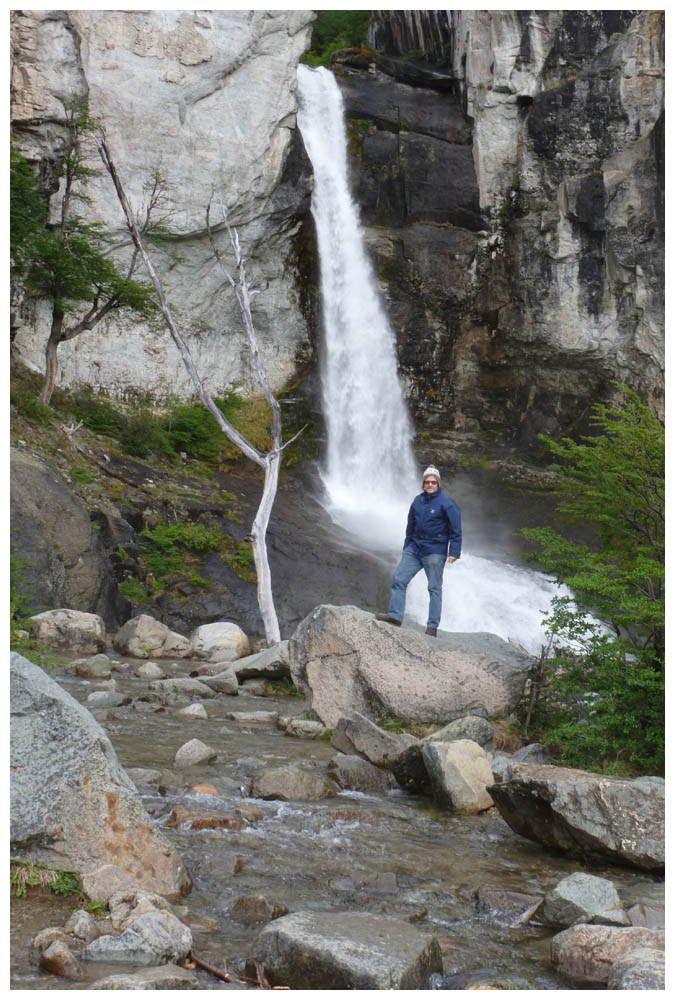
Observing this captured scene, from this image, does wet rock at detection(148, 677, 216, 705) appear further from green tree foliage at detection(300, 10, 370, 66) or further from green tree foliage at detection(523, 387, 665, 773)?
green tree foliage at detection(300, 10, 370, 66)

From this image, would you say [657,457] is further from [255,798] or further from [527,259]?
[527,259]

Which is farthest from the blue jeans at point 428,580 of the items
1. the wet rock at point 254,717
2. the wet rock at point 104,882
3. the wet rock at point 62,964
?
the wet rock at point 62,964

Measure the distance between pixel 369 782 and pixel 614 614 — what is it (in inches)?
101

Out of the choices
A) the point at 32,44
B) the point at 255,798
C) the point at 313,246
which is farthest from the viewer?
the point at 313,246

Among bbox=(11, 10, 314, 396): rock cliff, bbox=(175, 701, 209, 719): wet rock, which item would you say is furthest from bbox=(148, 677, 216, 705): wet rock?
bbox=(11, 10, 314, 396): rock cliff

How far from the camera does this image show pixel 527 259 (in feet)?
85.3

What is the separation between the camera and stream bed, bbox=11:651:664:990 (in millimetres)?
3582

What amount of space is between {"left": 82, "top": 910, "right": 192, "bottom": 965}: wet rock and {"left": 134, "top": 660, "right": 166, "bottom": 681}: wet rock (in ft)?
24.3

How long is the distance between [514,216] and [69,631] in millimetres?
20422

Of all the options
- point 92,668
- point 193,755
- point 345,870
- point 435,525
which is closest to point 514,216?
point 435,525

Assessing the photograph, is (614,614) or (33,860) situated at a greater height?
(614,614)

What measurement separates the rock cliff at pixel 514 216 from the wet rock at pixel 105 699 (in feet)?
63.1

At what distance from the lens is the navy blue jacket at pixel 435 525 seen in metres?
8.98

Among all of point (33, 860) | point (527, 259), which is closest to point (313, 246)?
point (527, 259)
